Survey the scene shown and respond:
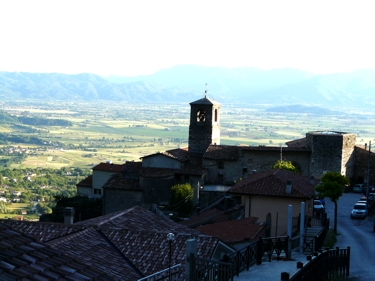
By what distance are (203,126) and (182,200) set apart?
7223 mm

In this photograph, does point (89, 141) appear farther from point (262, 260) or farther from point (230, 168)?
point (262, 260)

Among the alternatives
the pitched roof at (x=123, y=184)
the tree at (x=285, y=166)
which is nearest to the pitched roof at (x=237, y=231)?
the tree at (x=285, y=166)

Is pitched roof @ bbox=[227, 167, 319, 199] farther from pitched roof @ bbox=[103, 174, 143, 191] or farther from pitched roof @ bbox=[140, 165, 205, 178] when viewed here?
pitched roof @ bbox=[103, 174, 143, 191]

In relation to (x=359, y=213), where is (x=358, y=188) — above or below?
below

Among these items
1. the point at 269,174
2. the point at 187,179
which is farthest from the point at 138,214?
the point at 187,179

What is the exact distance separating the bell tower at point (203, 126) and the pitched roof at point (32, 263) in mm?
33421

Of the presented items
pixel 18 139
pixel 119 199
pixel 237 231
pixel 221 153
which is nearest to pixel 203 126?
pixel 221 153

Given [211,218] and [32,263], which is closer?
[32,263]

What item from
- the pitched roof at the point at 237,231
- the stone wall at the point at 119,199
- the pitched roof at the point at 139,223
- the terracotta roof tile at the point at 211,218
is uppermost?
the pitched roof at the point at 139,223

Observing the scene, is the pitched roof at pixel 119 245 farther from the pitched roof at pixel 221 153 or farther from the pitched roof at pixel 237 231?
the pitched roof at pixel 221 153

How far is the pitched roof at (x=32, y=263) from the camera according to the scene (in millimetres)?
6359

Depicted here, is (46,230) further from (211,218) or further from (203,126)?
(203,126)

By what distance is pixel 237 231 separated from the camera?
1948 cm

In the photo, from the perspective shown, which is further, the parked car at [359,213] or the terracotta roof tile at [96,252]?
the parked car at [359,213]
